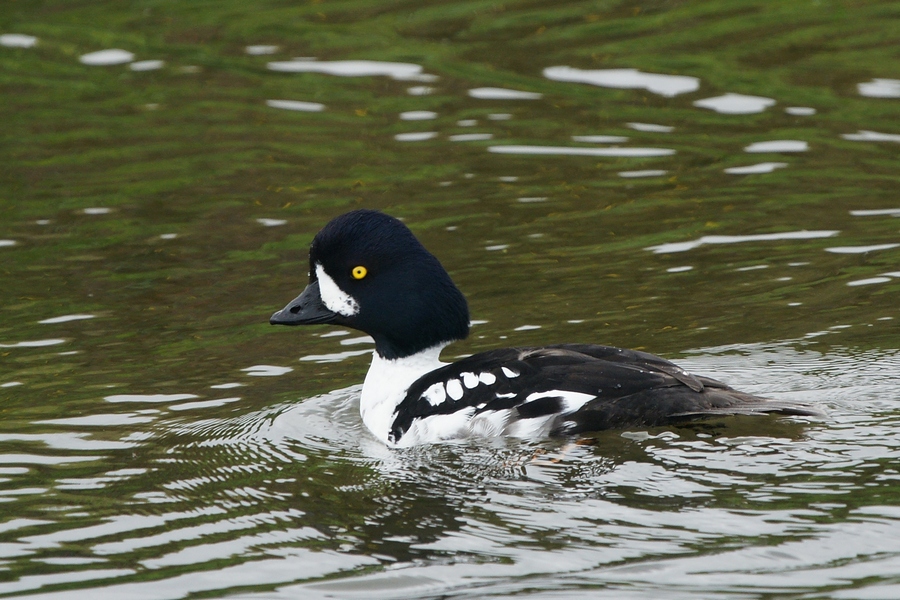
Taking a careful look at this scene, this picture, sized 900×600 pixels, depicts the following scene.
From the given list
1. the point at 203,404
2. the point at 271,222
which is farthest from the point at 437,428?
the point at 271,222

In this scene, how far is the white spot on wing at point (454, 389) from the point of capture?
6902mm

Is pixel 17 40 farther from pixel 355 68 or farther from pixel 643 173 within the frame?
pixel 643 173

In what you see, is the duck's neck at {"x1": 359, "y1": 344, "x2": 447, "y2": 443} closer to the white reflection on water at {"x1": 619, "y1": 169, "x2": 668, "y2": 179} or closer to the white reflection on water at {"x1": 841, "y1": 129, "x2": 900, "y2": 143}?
the white reflection on water at {"x1": 619, "y1": 169, "x2": 668, "y2": 179}

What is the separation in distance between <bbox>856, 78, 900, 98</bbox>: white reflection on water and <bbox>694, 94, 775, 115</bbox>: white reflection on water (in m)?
0.99

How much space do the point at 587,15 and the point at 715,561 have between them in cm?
1274

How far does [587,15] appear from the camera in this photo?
16906mm

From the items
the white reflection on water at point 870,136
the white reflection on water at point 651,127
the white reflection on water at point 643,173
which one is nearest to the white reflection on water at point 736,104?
the white reflection on water at point 651,127

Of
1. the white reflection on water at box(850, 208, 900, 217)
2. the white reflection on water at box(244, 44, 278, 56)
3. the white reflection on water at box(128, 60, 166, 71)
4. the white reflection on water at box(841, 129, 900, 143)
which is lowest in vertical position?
the white reflection on water at box(850, 208, 900, 217)

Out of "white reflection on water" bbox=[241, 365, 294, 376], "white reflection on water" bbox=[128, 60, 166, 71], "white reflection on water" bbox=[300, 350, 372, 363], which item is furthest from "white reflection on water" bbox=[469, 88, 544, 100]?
"white reflection on water" bbox=[241, 365, 294, 376]

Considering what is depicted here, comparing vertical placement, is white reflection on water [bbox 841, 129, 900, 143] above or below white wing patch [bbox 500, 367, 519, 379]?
above

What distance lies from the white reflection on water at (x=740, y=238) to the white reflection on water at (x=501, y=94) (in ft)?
15.1

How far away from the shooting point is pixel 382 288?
288 inches

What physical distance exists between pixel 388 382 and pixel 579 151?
19.7 feet

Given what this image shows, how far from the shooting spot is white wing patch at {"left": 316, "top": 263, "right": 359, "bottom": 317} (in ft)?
24.2
